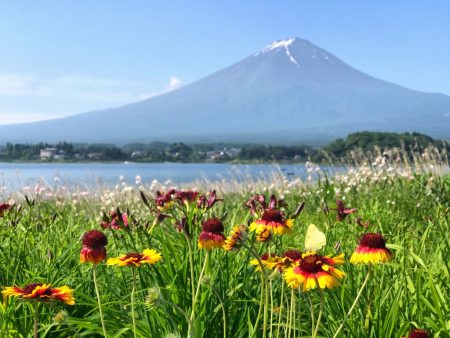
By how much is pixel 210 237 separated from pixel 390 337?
984 millimetres

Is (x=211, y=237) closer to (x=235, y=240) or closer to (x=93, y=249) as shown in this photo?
(x=235, y=240)

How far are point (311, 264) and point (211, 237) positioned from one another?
46cm

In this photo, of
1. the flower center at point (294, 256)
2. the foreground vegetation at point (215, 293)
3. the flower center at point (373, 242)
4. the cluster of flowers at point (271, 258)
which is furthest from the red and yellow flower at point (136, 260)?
the flower center at point (373, 242)

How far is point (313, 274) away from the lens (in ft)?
5.76

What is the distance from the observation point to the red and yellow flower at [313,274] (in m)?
1.71

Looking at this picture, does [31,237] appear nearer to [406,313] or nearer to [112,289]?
[112,289]

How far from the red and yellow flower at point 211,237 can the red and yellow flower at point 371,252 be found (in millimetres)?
474

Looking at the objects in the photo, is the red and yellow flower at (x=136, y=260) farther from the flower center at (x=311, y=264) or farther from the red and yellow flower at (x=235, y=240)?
the flower center at (x=311, y=264)

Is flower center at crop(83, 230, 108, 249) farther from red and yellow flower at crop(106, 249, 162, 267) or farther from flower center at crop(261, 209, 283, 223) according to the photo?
flower center at crop(261, 209, 283, 223)

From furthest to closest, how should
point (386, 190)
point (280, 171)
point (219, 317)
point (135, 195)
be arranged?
point (280, 171), point (135, 195), point (386, 190), point (219, 317)

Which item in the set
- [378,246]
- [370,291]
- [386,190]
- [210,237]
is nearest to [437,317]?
[370,291]

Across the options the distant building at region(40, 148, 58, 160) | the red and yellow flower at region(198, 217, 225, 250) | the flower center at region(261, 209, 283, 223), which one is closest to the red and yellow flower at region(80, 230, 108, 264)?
the red and yellow flower at region(198, 217, 225, 250)

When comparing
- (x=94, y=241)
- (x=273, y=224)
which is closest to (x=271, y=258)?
(x=273, y=224)

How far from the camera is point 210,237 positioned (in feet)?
6.99
